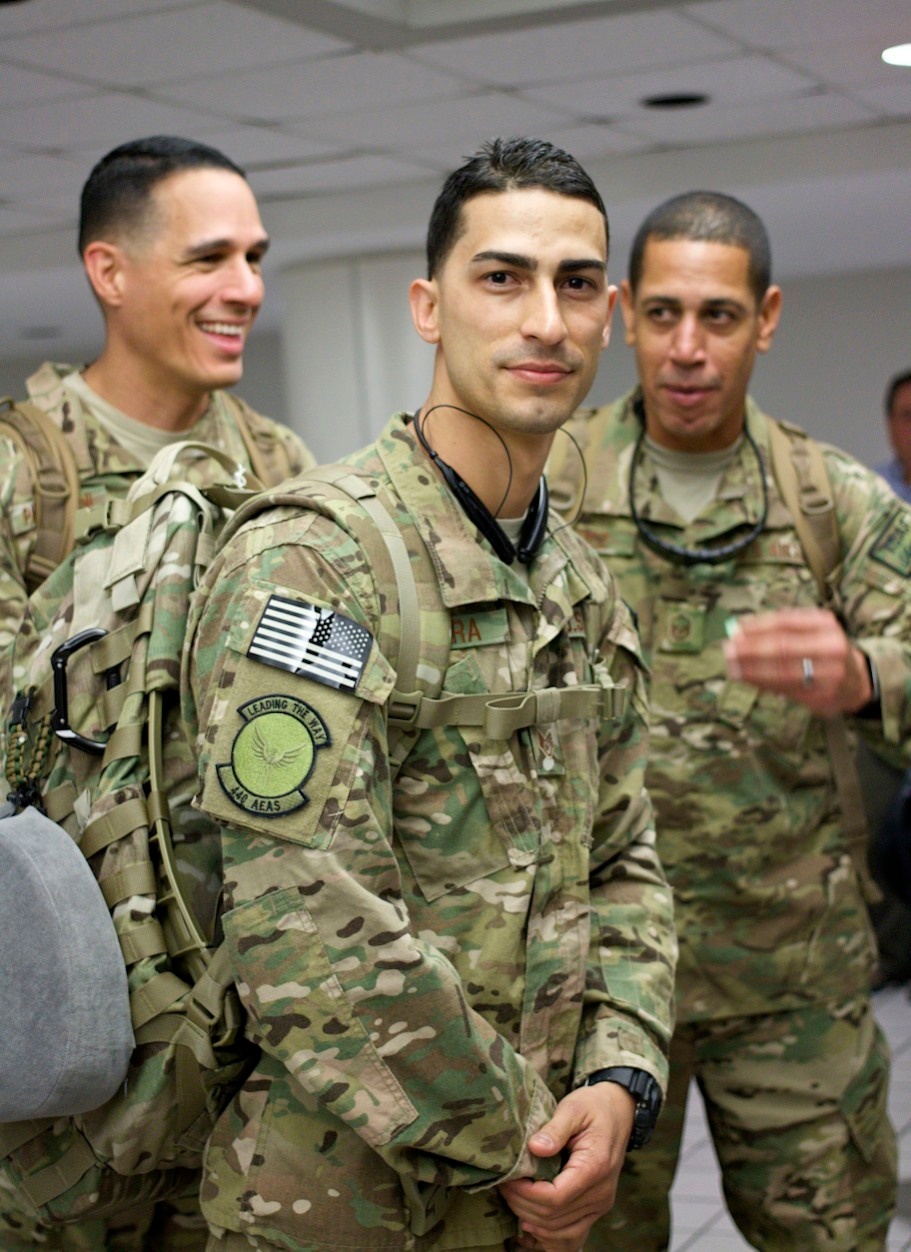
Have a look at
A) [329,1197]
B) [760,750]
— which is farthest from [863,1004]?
[329,1197]

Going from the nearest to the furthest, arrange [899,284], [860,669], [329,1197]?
1. [329,1197]
2. [860,669]
3. [899,284]

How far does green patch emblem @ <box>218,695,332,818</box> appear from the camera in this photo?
1688mm

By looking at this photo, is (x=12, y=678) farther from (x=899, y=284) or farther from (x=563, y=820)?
(x=899, y=284)

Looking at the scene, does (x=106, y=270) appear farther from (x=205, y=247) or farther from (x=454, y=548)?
(x=454, y=548)

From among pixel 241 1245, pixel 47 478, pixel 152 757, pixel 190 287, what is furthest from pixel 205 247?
pixel 241 1245

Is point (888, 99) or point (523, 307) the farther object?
point (888, 99)

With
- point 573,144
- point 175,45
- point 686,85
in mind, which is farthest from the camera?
point 573,144

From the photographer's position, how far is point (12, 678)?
2.14m

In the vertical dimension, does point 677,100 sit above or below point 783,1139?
above

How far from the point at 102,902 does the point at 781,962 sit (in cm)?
148

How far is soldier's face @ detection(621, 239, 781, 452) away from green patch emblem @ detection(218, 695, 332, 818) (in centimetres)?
149

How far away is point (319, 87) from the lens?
5.48 metres

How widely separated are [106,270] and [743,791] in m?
1.53

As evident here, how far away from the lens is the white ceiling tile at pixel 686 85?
5352 mm
